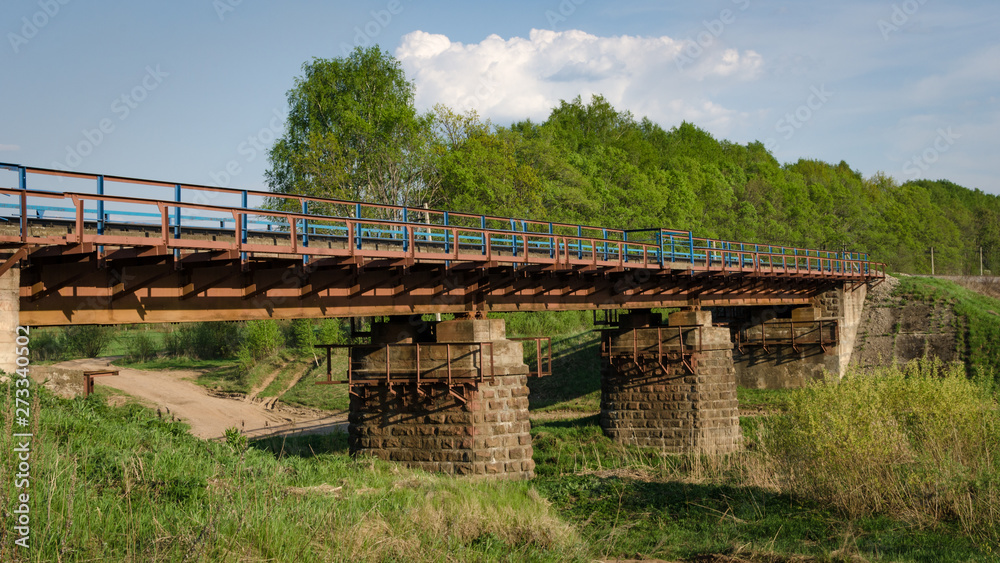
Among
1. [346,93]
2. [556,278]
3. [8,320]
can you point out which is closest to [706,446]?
[556,278]

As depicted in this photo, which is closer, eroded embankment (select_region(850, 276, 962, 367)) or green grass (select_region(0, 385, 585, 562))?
green grass (select_region(0, 385, 585, 562))

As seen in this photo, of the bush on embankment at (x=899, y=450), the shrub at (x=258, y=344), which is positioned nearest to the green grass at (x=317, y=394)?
the shrub at (x=258, y=344)

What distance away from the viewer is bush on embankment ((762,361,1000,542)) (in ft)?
46.5

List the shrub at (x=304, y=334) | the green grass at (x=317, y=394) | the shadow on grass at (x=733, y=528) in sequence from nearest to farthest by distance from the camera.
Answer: the shadow on grass at (x=733, y=528) → the green grass at (x=317, y=394) → the shrub at (x=304, y=334)

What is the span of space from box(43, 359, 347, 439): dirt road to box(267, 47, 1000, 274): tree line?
12.4 m

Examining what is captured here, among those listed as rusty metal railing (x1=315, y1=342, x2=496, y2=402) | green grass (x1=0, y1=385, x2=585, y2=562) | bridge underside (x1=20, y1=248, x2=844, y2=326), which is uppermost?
bridge underside (x1=20, y1=248, x2=844, y2=326)

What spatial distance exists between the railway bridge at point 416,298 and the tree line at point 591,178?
50.4 feet

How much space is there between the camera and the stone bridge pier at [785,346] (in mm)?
39500

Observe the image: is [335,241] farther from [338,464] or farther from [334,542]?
[334,542]

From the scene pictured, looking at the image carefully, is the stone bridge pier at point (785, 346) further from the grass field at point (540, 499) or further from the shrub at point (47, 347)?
the shrub at point (47, 347)

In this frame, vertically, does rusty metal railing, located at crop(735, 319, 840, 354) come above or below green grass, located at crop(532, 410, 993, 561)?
above

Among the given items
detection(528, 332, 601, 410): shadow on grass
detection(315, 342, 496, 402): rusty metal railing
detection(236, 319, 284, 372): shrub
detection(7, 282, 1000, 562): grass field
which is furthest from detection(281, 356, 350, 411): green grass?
detection(7, 282, 1000, 562): grass field

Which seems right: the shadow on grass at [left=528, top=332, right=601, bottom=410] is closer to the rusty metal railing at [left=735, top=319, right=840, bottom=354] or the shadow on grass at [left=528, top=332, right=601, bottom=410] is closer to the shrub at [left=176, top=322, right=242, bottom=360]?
the rusty metal railing at [left=735, top=319, right=840, bottom=354]

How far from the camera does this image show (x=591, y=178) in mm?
62562
